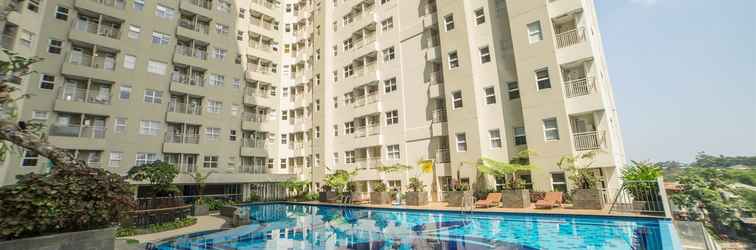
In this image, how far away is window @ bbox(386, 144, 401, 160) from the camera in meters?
28.7

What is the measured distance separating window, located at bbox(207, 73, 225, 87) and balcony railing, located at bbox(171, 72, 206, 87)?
669mm

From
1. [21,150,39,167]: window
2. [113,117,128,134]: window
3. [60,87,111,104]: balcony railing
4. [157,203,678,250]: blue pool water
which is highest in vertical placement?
[60,87,111,104]: balcony railing

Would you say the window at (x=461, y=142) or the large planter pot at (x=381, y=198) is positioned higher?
the window at (x=461, y=142)

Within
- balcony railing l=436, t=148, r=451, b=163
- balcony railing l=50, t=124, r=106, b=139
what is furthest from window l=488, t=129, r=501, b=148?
balcony railing l=50, t=124, r=106, b=139

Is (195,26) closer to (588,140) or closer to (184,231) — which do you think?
(184,231)

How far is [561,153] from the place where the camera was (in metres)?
19.2

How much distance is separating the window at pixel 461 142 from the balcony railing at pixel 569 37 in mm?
8421

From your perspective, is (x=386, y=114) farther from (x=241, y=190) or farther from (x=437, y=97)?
(x=241, y=190)

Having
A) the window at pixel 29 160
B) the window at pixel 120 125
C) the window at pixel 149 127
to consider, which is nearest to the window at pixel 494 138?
the window at pixel 149 127

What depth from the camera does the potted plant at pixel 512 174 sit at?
17.7 m

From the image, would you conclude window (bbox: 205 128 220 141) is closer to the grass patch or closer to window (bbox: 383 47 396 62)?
the grass patch

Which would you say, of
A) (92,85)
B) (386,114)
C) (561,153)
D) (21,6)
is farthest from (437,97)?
(21,6)

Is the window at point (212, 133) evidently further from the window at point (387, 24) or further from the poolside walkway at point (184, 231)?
the window at point (387, 24)

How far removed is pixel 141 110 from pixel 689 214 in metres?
36.8
